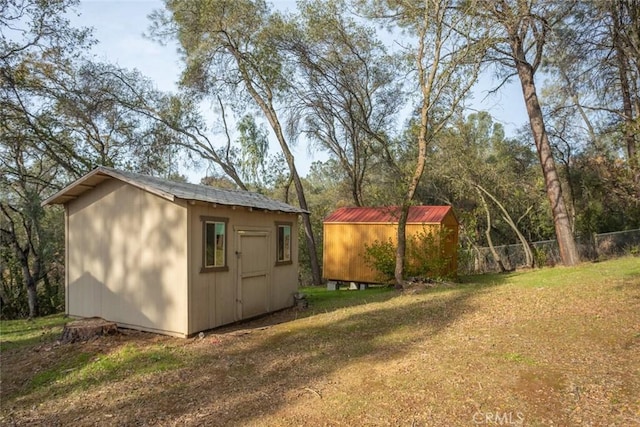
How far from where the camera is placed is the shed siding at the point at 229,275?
700cm

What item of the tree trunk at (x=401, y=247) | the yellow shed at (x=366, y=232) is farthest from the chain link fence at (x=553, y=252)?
the tree trunk at (x=401, y=247)

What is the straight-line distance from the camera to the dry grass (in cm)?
362

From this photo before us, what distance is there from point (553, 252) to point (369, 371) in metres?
16.9

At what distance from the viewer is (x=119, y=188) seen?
7594 mm

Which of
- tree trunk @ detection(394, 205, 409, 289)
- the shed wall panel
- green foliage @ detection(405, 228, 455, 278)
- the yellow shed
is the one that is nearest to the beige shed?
tree trunk @ detection(394, 205, 409, 289)

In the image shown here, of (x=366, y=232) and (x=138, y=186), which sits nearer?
(x=138, y=186)

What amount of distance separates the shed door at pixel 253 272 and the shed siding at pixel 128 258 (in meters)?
1.40

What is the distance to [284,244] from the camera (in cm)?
955

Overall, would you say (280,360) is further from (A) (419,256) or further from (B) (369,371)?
(A) (419,256)

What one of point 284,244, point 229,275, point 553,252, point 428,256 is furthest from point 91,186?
point 553,252

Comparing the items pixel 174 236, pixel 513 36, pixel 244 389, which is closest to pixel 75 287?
pixel 174 236

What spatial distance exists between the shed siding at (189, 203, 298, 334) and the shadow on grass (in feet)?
2.12

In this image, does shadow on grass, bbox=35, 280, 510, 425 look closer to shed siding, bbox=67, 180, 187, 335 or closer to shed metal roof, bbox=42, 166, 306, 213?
shed siding, bbox=67, 180, 187, 335

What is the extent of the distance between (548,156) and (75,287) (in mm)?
14534
